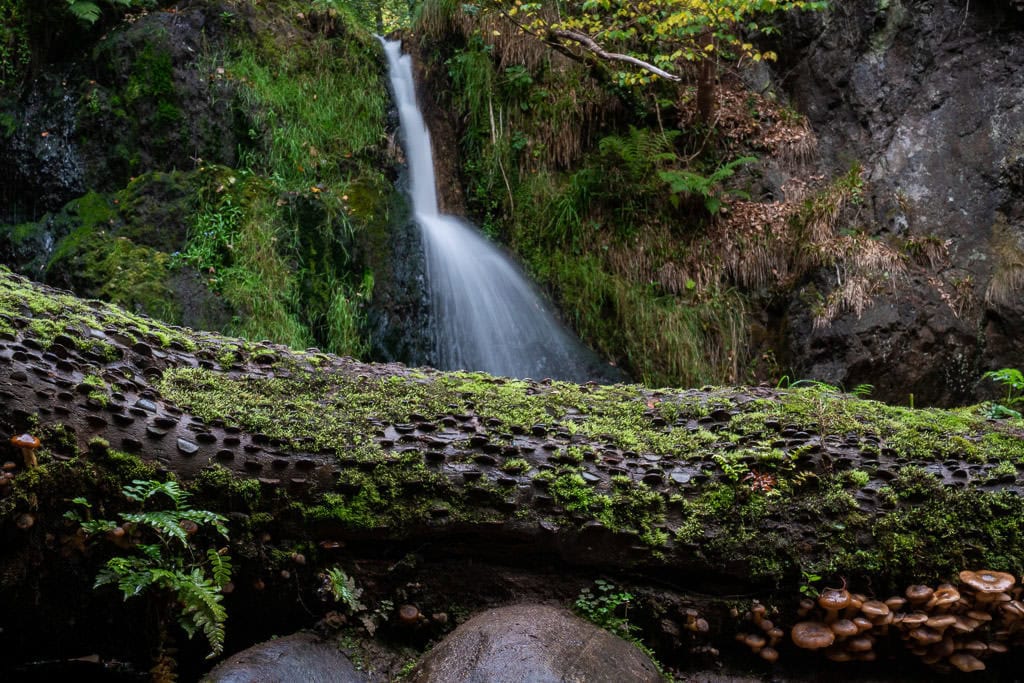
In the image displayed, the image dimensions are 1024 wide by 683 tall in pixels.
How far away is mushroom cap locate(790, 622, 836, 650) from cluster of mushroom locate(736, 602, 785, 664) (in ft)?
0.24

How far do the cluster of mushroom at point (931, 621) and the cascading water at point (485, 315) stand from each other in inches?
175

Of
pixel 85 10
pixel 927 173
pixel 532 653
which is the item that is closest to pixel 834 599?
pixel 532 653

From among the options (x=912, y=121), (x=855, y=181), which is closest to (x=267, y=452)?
(x=855, y=181)

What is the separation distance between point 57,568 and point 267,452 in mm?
774

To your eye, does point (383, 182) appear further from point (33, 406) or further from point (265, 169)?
point (33, 406)

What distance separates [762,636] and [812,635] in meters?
0.20

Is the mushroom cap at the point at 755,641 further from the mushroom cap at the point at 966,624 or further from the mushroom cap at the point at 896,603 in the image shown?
the mushroom cap at the point at 966,624

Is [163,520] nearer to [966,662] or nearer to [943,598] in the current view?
[943,598]

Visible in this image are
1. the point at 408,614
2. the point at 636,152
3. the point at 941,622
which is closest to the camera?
the point at 941,622

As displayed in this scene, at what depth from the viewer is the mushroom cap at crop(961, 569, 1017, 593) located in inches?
103

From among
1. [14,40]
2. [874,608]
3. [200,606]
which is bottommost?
[874,608]

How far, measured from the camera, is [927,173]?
30.2 feet

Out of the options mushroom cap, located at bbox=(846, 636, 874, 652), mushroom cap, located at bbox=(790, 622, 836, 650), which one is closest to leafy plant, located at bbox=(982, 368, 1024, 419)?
mushroom cap, located at bbox=(846, 636, 874, 652)

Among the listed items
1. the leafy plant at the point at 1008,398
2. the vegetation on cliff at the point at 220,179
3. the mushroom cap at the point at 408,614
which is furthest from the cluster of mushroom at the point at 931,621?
the vegetation on cliff at the point at 220,179
